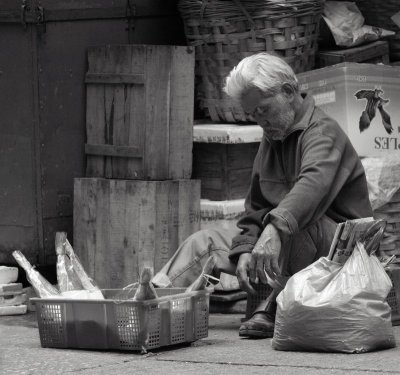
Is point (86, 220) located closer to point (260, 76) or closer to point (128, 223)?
point (128, 223)

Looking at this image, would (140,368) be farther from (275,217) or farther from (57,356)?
(275,217)

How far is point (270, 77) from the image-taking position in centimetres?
526

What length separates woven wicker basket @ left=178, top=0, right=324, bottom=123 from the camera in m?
6.68

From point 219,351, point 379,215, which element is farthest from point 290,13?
point 219,351

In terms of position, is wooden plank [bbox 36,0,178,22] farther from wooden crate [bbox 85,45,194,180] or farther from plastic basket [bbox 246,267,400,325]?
plastic basket [bbox 246,267,400,325]

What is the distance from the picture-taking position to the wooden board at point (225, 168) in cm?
683

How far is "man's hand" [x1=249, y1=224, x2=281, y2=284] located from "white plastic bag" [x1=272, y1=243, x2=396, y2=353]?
181 mm

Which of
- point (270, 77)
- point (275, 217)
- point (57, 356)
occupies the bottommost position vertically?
point (57, 356)

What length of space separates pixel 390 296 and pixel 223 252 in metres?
0.79

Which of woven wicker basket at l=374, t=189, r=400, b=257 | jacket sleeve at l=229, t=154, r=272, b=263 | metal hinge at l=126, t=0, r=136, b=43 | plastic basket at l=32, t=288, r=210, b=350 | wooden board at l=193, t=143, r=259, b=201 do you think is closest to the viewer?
plastic basket at l=32, t=288, r=210, b=350

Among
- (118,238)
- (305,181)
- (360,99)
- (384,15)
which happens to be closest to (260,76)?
(305,181)

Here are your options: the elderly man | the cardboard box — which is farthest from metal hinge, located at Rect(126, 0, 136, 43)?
the elderly man

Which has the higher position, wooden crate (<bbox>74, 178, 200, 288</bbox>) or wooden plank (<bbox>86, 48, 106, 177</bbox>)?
wooden plank (<bbox>86, 48, 106, 177</bbox>)

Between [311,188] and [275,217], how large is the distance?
0.71ft
